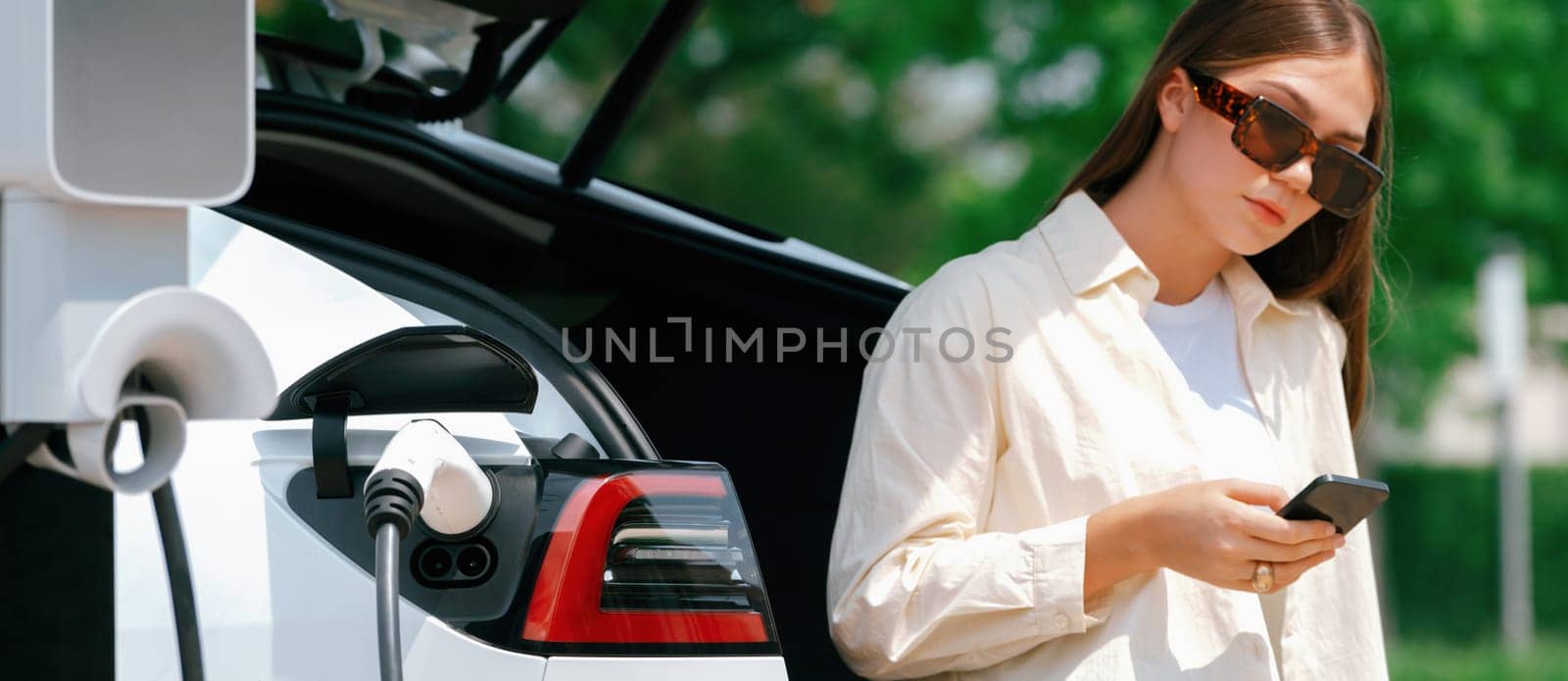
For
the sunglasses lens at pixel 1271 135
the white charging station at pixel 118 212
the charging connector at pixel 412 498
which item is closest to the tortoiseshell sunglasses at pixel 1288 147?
the sunglasses lens at pixel 1271 135

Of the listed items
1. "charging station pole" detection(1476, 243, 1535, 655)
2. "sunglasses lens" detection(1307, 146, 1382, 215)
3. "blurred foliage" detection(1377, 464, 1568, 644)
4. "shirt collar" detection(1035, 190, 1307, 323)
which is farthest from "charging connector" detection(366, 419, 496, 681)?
"blurred foliage" detection(1377, 464, 1568, 644)

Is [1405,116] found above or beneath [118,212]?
above

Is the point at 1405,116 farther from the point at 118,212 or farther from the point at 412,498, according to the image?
the point at 118,212

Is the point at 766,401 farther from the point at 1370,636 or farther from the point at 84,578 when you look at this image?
the point at 84,578

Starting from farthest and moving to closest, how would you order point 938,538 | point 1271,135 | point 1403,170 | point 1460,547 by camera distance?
1. point 1460,547
2. point 1403,170
3. point 1271,135
4. point 938,538

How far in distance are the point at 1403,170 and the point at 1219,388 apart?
5.08 m

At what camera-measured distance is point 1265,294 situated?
2473mm

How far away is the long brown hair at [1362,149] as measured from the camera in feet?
7.59

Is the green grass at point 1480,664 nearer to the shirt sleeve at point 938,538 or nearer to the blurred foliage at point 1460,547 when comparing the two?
the blurred foliage at point 1460,547

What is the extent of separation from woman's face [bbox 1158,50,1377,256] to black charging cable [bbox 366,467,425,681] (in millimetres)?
1176

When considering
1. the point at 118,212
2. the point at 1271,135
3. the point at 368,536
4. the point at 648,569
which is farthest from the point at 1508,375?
the point at 118,212

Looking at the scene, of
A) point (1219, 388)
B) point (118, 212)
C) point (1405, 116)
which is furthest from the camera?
point (1405, 116)

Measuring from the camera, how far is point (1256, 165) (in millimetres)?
2275

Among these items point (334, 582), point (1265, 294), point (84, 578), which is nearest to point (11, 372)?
point (84, 578)
